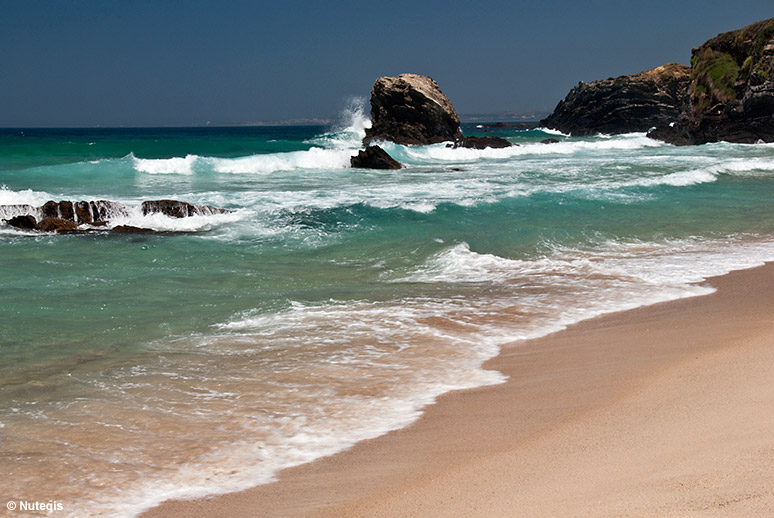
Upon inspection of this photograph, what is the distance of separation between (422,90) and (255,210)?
29.6m

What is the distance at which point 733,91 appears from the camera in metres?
39.8

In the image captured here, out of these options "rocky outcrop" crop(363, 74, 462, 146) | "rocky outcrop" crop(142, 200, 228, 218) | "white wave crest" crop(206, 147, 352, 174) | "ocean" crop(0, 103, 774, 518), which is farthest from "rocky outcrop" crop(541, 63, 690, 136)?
"rocky outcrop" crop(142, 200, 228, 218)

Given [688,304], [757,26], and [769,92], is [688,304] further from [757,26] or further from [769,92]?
[757,26]

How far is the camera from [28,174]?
27.3 meters

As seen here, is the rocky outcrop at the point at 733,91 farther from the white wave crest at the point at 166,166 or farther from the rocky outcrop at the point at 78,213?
the rocky outcrop at the point at 78,213

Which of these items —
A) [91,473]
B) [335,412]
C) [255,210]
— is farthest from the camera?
[255,210]

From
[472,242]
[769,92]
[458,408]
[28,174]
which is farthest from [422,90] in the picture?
[458,408]

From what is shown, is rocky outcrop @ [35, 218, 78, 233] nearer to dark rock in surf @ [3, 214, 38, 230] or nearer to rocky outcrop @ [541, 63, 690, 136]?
dark rock in surf @ [3, 214, 38, 230]

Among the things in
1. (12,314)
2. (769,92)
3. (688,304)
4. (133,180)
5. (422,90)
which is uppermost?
(422,90)

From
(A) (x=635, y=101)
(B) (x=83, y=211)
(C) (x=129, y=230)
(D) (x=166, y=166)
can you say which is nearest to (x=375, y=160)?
(D) (x=166, y=166)

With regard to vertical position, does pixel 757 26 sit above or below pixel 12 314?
above

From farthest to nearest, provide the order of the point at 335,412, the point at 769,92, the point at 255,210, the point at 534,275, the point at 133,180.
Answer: the point at 769,92 → the point at 133,180 → the point at 255,210 → the point at 534,275 → the point at 335,412

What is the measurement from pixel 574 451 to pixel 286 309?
169 inches

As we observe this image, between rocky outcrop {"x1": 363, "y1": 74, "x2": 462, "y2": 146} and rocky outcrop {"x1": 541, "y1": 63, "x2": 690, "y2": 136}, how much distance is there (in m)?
31.2
